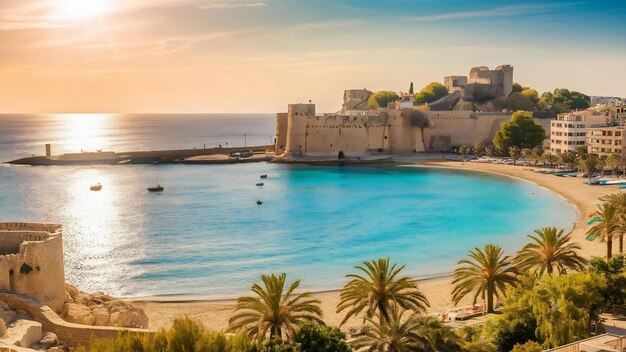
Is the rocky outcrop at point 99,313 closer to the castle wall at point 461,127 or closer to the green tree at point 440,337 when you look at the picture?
the green tree at point 440,337

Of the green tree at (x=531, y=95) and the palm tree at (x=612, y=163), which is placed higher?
the green tree at (x=531, y=95)

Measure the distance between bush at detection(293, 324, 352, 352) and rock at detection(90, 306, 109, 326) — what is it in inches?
249

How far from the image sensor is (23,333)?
13.2 meters

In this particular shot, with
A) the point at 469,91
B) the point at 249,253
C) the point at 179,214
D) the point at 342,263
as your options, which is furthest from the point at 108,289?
the point at 469,91

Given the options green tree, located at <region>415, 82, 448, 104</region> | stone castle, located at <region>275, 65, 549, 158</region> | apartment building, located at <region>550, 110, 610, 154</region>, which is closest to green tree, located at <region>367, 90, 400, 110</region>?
green tree, located at <region>415, 82, 448, 104</region>

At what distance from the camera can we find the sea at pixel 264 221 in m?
26.8

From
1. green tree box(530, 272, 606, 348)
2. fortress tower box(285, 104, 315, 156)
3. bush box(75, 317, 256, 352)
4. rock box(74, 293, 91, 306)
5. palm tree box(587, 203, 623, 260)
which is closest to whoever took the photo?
bush box(75, 317, 256, 352)

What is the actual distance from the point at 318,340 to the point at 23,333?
6210 millimetres

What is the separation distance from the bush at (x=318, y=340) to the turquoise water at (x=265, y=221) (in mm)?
11960

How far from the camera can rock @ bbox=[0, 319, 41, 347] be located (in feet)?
41.7

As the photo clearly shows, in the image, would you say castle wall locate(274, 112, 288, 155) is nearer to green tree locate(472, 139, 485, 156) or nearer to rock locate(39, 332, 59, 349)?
green tree locate(472, 139, 485, 156)

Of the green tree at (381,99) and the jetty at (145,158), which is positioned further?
the green tree at (381,99)

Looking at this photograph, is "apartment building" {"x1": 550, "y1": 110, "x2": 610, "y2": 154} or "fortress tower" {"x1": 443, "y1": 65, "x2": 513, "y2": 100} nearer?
"apartment building" {"x1": 550, "y1": 110, "x2": 610, "y2": 154}

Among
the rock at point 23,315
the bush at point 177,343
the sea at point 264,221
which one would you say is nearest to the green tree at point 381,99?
the sea at point 264,221
